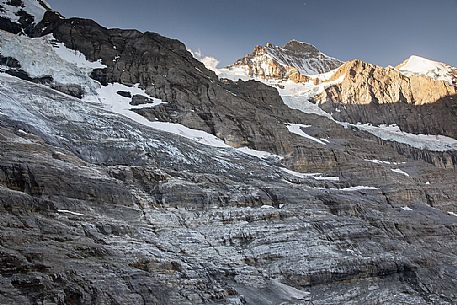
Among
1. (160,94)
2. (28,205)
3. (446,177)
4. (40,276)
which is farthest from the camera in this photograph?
(160,94)

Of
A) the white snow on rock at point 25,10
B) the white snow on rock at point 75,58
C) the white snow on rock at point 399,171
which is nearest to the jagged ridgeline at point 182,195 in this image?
the white snow on rock at point 75,58

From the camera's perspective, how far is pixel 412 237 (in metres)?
46.6

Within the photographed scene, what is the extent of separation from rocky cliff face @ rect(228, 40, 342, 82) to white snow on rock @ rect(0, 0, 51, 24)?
236 feet

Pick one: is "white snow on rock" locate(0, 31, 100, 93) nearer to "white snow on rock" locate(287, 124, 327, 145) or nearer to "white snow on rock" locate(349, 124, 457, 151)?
"white snow on rock" locate(287, 124, 327, 145)

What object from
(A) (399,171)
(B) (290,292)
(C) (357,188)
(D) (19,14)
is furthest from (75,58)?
(B) (290,292)

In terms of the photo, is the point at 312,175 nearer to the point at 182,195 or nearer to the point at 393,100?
the point at 182,195

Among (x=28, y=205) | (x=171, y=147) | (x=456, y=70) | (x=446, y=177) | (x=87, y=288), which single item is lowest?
(x=87, y=288)

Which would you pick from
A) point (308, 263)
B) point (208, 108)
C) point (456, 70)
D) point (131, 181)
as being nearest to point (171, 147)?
point (131, 181)

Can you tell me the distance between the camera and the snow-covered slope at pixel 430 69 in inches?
5741

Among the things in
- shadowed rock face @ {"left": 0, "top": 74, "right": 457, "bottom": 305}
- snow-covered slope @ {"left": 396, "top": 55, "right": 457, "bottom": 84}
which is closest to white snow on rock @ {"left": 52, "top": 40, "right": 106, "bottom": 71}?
shadowed rock face @ {"left": 0, "top": 74, "right": 457, "bottom": 305}

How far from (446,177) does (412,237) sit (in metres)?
25.2

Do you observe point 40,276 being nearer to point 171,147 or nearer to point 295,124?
point 171,147

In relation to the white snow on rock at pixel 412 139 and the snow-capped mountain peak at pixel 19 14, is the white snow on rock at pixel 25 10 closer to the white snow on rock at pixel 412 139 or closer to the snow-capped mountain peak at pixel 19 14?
the snow-capped mountain peak at pixel 19 14

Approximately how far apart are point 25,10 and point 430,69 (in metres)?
121
